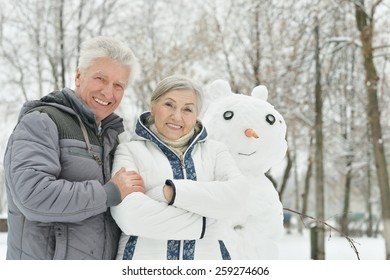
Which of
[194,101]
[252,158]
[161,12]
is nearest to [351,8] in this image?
[161,12]

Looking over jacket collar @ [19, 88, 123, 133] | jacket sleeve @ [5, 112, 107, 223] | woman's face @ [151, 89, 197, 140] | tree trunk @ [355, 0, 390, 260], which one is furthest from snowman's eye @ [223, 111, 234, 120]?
tree trunk @ [355, 0, 390, 260]

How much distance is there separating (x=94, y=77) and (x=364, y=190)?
17389mm

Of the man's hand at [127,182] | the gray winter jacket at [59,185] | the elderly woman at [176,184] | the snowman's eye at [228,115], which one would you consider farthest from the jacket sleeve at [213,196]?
the snowman's eye at [228,115]

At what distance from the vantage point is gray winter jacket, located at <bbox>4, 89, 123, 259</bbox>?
5.00 feet

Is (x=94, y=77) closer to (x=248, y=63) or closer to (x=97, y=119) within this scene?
(x=97, y=119)

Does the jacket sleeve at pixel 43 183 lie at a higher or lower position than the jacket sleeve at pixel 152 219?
higher

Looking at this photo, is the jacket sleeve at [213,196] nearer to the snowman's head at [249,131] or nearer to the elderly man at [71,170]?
the elderly man at [71,170]

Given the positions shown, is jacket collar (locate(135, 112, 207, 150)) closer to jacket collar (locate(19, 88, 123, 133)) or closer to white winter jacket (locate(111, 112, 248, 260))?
white winter jacket (locate(111, 112, 248, 260))

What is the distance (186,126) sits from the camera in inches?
72.4

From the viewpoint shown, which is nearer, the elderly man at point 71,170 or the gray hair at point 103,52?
the elderly man at point 71,170

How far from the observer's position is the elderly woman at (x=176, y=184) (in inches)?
64.4

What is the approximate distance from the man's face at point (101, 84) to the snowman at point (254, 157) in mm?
813

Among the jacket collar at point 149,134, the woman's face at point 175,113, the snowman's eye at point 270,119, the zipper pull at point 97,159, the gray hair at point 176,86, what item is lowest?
the zipper pull at point 97,159

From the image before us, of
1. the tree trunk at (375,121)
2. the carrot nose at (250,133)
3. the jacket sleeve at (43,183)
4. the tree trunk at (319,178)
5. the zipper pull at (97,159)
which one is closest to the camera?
the jacket sleeve at (43,183)
